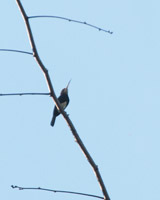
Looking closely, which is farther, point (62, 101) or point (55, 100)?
point (62, 101)

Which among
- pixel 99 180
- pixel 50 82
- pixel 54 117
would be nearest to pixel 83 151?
pixel 99 180

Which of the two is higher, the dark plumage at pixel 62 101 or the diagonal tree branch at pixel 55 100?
the dark plumage at pixel 62 101

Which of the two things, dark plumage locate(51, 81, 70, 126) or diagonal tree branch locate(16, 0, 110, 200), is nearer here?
diagonal tree branch locate(16, 0, 110, 200)

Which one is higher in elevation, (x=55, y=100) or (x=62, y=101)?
(x=62, y=101)

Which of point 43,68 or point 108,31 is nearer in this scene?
point 43,68

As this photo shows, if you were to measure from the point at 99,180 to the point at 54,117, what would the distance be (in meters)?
8.53

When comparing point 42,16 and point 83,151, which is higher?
point 42,16

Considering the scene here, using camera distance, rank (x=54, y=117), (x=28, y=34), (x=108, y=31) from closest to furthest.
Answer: (x=28, y=34), (x=108, y=31), (x=54, y=117)

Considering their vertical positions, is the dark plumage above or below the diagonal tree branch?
above

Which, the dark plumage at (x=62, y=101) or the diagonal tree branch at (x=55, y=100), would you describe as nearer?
the diagonal tree branch at (x=55, y=100)

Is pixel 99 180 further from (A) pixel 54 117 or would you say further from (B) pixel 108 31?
(A) pixel 54 117

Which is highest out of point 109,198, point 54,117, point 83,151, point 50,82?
point 54,117

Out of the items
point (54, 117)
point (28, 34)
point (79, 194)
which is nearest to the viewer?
point (79, 194)

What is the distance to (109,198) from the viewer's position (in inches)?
92.8
